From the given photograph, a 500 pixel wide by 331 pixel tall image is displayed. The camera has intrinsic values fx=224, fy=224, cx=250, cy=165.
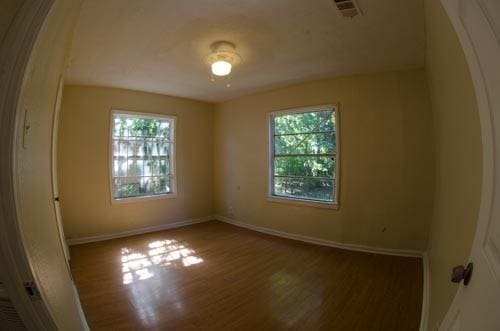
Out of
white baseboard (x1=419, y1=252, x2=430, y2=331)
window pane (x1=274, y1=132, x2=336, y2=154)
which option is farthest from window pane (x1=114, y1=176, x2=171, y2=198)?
white baseboard (x1=419, y1=252, x2=430, y2=331)

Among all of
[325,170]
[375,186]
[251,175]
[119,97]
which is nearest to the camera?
[375,186]

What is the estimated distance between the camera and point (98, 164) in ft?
12.7

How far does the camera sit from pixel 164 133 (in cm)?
461

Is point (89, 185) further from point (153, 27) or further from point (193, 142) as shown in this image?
point (153, 27)

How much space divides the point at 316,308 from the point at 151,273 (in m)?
1.93

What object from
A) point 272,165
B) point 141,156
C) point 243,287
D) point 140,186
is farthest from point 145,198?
point 243,287

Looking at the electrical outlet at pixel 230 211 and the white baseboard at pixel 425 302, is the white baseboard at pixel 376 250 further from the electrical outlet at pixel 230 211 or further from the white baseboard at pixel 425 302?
the electrical outlet at pixel 230 211

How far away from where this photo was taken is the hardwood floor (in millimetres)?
1884

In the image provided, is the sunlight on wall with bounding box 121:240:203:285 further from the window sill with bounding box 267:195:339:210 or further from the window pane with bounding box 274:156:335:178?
the window pane with bounding box 274:156:335:178

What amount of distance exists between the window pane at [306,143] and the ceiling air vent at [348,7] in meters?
1.91

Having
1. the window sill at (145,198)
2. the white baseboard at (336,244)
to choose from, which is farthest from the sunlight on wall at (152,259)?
the white baseboard at (336,244)

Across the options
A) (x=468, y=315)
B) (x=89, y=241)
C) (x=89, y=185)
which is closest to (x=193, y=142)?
(x=89, y=185)

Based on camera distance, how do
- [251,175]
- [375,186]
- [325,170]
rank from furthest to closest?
[251,175], [325,170], [375,186]

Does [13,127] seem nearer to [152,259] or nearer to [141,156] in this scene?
[152,259]
